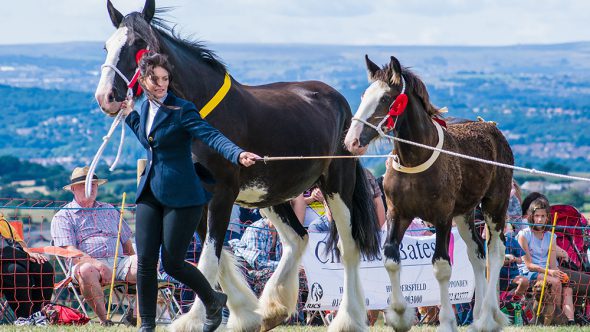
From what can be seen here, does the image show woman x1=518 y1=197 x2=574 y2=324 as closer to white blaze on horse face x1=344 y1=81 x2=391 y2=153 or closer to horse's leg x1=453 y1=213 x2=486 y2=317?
horse's leg x1=453 y1=213 x2=486 y2=317

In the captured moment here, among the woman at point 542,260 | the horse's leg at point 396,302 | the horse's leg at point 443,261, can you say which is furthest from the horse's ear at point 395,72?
the woman at point 542,260

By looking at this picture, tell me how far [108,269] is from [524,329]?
14.0 feet

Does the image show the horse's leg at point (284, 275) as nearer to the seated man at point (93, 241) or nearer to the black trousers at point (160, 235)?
the seated man at point (93, 241)

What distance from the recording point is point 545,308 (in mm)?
13000

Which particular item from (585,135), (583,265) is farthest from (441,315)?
(585,135)

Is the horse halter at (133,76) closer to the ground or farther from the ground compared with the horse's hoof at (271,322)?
farther from the ground

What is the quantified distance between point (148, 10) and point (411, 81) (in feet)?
7.68

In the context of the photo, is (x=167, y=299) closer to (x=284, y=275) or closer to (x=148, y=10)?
(x=284, y=275)

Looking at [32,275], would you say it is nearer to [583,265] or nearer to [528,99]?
[583,265]

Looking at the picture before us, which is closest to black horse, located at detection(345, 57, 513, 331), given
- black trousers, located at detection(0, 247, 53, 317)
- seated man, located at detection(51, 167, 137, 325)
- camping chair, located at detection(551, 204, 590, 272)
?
seated man, located at detection(51, 167, 137, 325)

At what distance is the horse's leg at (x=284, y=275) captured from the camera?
9930 mm

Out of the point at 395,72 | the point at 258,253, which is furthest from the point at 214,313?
the point at 258,253

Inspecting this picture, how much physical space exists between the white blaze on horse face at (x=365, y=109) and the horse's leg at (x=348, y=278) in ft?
4.78

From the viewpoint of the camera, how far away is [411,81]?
949 cm
